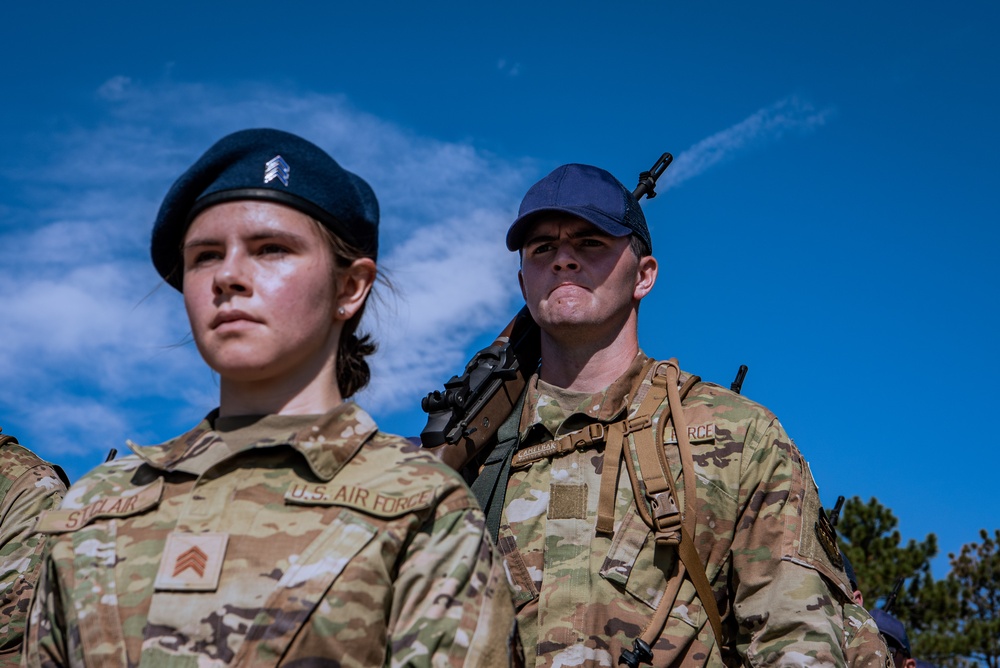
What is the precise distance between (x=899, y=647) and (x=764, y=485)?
6894 mm

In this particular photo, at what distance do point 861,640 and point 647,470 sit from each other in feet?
4.19

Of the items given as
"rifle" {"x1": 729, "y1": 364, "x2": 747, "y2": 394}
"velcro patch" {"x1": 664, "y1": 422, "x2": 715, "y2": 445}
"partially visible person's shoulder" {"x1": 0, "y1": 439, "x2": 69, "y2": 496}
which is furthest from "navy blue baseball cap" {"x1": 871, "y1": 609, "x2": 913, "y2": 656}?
"partially visible person's shoulder" {"x1": 0, "y1": 439, "x2": 69, "y2": 496}

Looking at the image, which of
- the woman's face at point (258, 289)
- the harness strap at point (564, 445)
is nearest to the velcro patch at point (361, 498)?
the woman's face at point (258, 289)

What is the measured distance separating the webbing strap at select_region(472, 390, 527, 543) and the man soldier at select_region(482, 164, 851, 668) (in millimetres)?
14

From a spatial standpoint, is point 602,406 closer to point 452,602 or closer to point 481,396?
point 481,396

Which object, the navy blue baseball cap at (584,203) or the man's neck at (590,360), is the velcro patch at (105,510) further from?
the navy blue baseball cap at (584,203)

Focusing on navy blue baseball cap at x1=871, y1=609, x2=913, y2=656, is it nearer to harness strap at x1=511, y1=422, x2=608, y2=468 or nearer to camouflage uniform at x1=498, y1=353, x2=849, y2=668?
camouflage uniform at x1=498, y1=353, x2=849, y2=668

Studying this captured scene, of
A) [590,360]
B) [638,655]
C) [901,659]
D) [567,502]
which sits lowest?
[638,655]

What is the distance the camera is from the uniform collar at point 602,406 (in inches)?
186

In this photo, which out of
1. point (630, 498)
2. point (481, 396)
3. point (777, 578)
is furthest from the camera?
point (481, 396)

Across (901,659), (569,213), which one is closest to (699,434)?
(569,213)

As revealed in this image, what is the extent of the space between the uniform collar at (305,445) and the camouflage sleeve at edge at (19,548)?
138 inches

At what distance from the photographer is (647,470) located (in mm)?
4473

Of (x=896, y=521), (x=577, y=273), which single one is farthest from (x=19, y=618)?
(x=896, y=521)
